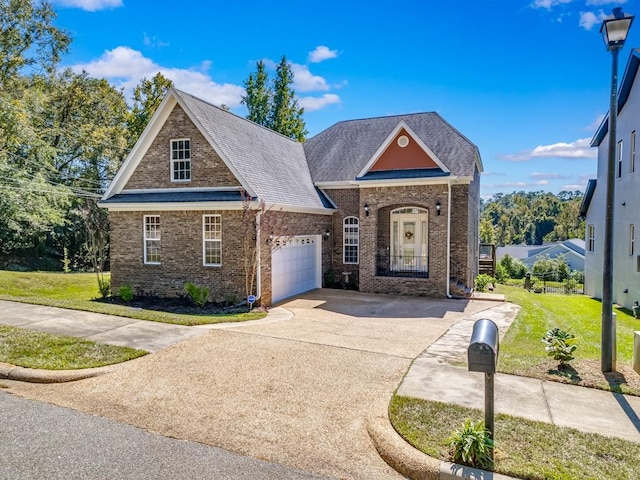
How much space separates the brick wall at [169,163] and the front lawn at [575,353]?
10.0 meters

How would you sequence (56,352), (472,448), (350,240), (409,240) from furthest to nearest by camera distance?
(350,240) < (409,240) < (56,352) < (472,448)

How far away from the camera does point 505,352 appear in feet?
27.3

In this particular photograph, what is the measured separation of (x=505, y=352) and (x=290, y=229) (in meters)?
9.29

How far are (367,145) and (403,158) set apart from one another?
14.9 feet

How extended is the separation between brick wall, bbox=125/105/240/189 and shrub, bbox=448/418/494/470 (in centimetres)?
1159

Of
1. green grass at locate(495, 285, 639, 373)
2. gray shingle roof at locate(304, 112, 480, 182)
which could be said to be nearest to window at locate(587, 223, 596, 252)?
green grass at locate(495, 285, 639, 373)

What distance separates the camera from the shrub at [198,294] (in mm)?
14016

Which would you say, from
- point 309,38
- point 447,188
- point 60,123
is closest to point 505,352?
point 447,188

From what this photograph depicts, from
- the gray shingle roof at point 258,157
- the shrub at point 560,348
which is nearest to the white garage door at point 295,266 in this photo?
the gray shingle roof at point 258,157

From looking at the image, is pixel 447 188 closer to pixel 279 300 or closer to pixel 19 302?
pixel 279 300

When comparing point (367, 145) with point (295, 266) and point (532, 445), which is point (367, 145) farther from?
point (532, 445)

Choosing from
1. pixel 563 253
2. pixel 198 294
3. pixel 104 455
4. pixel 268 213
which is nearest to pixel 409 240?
pixel 268 213

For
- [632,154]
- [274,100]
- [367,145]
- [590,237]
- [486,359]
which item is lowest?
[486,359]

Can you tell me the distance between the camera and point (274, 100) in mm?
40938
